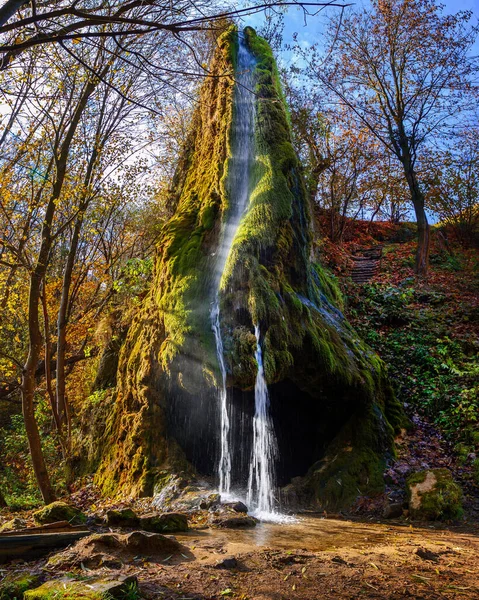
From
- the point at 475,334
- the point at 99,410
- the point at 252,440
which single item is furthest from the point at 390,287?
the point at 99,410

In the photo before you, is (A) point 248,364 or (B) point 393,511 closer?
(B) point 393,511

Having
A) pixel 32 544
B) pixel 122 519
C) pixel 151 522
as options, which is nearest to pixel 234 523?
pixel 151 522

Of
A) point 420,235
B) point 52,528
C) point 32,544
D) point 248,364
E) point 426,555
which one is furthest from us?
point 420,235

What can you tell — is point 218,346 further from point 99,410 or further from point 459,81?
point 459,81

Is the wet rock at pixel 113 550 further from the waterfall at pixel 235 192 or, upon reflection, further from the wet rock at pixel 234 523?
the waterfall at pixel 235 192

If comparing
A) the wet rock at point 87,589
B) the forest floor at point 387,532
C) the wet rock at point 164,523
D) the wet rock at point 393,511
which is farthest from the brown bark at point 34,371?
the wet rock at point 393,511

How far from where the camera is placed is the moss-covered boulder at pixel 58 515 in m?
4.55

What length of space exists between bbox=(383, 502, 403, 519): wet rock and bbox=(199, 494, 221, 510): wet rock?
86.8 inches

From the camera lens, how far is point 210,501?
5.47 metres

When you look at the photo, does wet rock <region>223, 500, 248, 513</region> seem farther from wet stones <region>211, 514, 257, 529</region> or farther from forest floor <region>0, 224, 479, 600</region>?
wet stones <region>211, 514, 257, 529</region>

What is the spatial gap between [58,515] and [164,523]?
1.23 meters

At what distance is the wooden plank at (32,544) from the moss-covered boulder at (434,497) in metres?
4.26

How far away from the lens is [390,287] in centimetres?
1316

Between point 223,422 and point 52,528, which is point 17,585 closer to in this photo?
point 52,528
